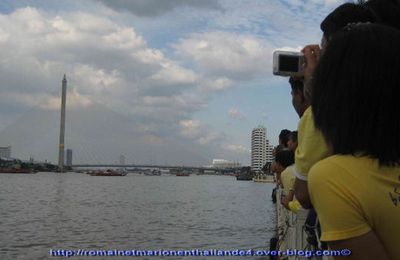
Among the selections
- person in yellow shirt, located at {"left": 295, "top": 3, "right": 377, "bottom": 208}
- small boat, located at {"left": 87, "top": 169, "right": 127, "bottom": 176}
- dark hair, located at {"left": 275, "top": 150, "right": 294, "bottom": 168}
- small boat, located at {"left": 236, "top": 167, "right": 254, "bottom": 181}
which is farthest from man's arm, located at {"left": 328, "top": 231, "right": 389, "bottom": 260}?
small boat, located at {"left": 87, "top": 169, "right": 127, "bottom": 176}

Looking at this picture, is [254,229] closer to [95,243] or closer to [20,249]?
[95,243]

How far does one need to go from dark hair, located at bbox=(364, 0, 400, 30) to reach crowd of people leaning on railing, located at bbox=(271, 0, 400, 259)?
0.76 meters

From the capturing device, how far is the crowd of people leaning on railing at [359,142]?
5.39 ft

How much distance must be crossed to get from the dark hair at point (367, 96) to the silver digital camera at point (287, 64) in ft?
3.96

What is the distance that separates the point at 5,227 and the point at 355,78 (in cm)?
2527

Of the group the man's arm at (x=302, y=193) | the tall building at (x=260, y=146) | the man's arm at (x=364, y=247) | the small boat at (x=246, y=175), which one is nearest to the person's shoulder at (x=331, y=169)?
the man's arm at (x=364, y=247)

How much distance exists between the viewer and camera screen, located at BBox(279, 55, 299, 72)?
3.03m

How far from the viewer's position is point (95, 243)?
1966 centimetres

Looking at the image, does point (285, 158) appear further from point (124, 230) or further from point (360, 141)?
point (124, 230)

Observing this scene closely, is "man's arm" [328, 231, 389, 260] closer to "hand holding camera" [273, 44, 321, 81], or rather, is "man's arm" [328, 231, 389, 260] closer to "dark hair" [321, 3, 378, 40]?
"dark hair" [321, 3, 378, 40]

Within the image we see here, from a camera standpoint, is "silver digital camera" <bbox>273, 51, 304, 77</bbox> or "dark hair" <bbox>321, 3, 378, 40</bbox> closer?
"dark hair" <bbox>321, 3, 378, 40</bbox>

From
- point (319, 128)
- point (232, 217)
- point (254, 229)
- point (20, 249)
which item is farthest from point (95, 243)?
point (319, 128)

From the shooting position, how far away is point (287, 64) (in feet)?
10.0

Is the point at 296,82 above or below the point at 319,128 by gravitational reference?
above
